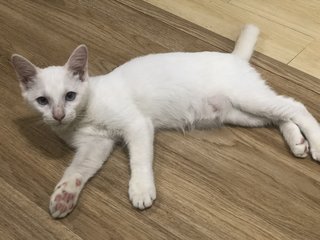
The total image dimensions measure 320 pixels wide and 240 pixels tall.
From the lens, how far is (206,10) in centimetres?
209

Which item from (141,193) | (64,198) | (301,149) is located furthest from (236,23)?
(64,198)

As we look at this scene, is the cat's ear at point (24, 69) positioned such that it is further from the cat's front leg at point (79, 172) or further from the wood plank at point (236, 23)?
the wood plank at point (236, 23)

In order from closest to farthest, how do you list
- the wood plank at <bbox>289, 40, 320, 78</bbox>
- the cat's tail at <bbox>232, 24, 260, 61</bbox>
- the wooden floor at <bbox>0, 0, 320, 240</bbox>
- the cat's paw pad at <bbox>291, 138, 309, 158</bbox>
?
1. the wooden floor at <bbox>0, 0, 320, 240</bbox>
2. the cat's paw pad at <bbox>291, 138, 309, 158</bbox>
3. the cat's tail at <bbox>232, 24, 260, 61</bbox>
4. the wood plank at <bbox>289, 40, 320, 78</bbox>

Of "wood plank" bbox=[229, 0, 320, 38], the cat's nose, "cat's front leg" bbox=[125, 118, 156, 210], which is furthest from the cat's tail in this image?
the cat's nose

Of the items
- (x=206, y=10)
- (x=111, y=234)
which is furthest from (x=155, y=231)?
(x=206, y=10)

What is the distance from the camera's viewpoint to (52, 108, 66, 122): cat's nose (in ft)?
4.23

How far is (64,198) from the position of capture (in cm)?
131

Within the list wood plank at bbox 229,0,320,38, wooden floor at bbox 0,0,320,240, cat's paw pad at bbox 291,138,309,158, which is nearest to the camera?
wooden floor at bbox 0,0,320,240

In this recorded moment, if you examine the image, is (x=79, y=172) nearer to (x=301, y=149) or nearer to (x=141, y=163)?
(x=141, y=163)

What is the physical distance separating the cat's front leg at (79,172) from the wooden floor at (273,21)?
0.82m

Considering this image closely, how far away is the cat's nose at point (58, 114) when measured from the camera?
Answer: 1289 millimetres

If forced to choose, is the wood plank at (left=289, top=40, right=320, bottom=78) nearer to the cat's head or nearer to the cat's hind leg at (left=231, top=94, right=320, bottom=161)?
the cat's hind leg at (left=231, top=94, right=320, bottom=161)

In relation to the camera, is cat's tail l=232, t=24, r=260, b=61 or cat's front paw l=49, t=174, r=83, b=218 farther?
cat's tail l=232, t=24, r=260, b=61

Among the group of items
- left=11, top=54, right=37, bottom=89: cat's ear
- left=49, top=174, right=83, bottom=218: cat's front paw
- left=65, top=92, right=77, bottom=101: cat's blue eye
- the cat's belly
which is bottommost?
left=49, top=174, right=83, bottom=218: cat's front paw
